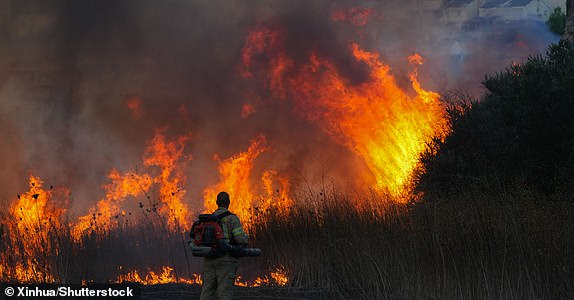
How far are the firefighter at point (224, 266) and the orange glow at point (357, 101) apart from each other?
13.4m

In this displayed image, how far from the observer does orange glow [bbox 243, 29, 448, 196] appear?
23.9 metres

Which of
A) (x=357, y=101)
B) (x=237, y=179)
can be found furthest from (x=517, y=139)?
(x=237, y=179)

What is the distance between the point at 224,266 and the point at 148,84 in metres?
16.3

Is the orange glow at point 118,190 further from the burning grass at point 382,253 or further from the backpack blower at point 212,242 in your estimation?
the backpack blower at point 212,242

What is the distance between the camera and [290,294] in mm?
13961

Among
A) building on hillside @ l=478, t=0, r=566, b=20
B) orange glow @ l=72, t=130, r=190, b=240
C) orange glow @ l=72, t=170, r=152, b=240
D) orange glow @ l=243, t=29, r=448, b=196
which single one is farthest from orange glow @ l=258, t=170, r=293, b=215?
building on hillside @ l=478, t=0, r=566, b=20

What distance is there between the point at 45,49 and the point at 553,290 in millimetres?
20373

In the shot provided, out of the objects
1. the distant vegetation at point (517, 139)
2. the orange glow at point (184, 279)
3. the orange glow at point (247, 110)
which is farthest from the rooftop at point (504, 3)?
the orange glow at point (184, 279)

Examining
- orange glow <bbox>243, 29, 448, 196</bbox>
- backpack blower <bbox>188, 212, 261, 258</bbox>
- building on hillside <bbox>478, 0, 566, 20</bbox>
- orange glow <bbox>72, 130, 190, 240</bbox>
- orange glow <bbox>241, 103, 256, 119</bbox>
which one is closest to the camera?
backpack blower <bbox>188, 212, 261, 258</bbox>

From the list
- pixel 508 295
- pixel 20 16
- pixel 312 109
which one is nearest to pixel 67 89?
pixel 20 16

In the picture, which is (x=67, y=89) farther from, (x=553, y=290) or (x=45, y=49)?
(x=553, y=290)

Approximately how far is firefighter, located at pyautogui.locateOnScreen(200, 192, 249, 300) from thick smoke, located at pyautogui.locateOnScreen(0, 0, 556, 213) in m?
13.6

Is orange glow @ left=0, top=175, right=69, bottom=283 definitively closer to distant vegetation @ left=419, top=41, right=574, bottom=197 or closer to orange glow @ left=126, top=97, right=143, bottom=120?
distant vegetation @ left=419, top=41, right=574, bottom=197

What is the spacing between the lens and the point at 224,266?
10.3 m
